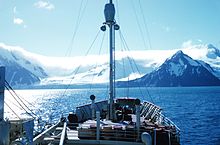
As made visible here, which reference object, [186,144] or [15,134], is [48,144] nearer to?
[15,134]

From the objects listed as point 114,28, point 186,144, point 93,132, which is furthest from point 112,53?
point 186,144

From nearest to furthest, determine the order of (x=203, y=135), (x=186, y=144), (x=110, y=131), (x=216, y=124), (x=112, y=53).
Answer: (x=110, y=131), (x=112, y=53), (x=186, y=144), (x=203, y=135), (x=216, y=124)

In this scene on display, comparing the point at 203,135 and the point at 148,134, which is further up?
the point at 148,134

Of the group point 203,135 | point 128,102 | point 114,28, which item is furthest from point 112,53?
point 203,135

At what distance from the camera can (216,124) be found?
72.5 m

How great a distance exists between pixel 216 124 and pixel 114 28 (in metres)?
50.8

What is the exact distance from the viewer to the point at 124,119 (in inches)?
1070

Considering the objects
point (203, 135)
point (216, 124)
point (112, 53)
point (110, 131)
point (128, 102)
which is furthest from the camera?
point (216, 124)

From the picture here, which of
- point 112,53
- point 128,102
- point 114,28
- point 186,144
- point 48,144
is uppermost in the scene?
point 114,28

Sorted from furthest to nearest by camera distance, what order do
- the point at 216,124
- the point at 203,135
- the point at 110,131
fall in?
1. the point at 216,124
2. the point at 203,135
3. the point at 110,131

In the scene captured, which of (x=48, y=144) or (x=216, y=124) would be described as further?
(x=216, y=124)

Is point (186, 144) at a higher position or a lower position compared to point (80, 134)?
lower

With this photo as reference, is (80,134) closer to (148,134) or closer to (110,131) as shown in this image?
(110,131)

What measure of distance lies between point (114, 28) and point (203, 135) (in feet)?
114
